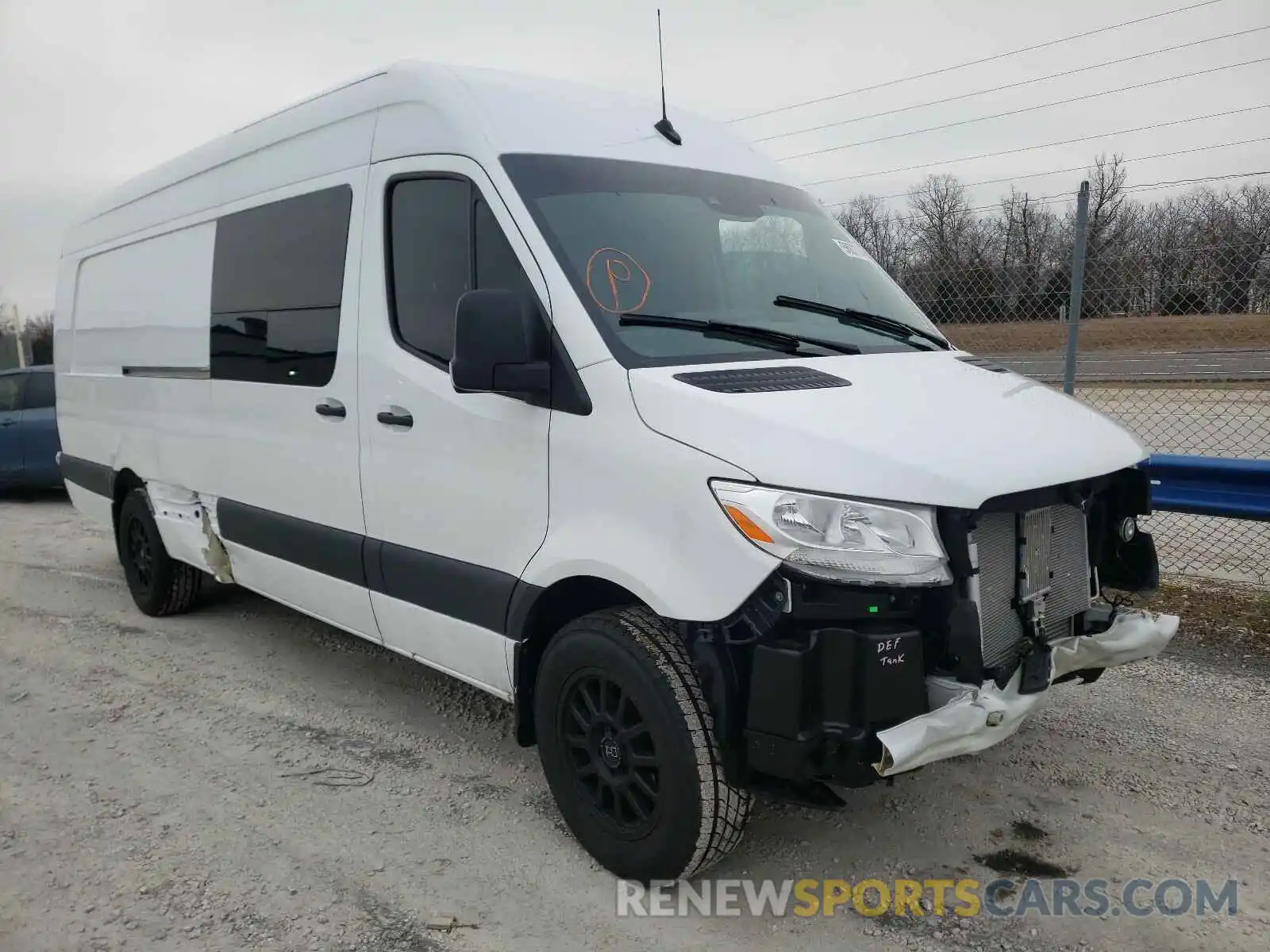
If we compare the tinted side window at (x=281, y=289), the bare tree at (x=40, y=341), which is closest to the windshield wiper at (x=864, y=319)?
the tinted side window at (x=281, y=289)

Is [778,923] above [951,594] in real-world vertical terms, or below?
below

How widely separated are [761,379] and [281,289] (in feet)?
8.65

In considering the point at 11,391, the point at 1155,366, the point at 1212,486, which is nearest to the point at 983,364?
the point at 1212,486

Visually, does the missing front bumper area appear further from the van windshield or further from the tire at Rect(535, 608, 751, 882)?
the van windshield

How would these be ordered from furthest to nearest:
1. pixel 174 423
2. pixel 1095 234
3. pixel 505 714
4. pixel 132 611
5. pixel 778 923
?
pixel 132 611, pixel 1095 234, pixel 174 423, pixel 505 714, pixel 778 923

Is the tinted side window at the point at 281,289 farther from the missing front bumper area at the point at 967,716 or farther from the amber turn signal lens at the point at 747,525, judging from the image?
the missing front bumper area at the point at 967,716

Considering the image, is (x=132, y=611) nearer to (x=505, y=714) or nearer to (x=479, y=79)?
(x=505, y=714)

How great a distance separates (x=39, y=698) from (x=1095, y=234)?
249 inches

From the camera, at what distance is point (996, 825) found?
3471mm

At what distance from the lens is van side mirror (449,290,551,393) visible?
303 cm

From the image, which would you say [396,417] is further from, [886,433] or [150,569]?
[150,569]

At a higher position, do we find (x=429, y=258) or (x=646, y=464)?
(x=429, y=258)

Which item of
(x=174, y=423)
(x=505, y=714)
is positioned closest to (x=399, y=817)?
(x=505, y=714)

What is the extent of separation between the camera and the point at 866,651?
8.52 feet
